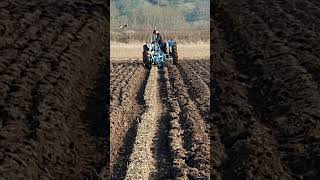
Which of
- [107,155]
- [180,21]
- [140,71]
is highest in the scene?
[107,155]

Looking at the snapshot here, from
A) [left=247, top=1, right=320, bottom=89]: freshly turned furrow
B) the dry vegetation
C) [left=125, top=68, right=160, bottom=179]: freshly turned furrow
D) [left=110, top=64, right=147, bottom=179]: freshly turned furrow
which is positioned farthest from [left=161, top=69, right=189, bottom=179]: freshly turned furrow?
the dry vegetation

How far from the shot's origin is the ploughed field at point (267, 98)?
20.9 ft

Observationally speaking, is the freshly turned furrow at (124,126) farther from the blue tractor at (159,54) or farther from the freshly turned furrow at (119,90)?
the blue tractor at (159,54)

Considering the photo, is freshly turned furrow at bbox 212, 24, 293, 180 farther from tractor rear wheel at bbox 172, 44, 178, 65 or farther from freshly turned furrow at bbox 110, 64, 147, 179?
tractor rear wheel at bbox 172, 44, 178, 65

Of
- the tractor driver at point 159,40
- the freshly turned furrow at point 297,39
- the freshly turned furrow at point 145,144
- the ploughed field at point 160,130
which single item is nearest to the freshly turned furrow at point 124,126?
the ploughed field at point 160,130

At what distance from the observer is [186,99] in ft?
46.5

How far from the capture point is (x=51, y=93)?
8.20 metres

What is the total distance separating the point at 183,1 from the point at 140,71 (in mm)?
130759

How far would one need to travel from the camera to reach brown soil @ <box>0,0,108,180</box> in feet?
21.2

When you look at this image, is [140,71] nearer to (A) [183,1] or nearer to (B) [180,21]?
(B) [180,21]

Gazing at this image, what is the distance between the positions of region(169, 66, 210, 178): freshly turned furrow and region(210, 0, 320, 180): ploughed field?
90 centimetres

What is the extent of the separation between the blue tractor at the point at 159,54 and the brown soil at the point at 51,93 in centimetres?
966

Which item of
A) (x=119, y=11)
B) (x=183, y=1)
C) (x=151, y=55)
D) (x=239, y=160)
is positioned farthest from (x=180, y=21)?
(x=239, y=160)

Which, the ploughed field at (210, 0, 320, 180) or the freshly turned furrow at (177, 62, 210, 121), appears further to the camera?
the freshly turned furrow at (177, 62, 210, 121)
